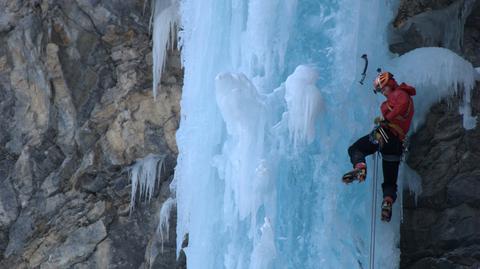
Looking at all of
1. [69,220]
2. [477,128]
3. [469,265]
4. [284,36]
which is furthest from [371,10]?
[69,220]

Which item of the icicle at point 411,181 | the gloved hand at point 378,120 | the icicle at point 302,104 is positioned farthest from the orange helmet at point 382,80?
the icicle at point 411,181

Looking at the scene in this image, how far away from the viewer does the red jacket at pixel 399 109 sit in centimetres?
696

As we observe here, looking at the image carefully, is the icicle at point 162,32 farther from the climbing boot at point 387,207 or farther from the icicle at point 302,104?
the climbing boot at point 387,207

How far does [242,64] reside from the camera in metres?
7.66

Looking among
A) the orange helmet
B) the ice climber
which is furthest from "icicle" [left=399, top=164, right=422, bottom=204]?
the orange helmet

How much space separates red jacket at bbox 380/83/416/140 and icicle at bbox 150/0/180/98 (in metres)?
3.36

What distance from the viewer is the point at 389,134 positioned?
7023mm

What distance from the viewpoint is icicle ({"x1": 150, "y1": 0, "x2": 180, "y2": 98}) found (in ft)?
31.2

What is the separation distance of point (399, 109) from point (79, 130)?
182 inches

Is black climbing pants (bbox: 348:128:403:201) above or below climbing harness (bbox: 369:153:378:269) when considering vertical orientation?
above

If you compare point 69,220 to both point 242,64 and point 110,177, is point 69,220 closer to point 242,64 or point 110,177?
point 110,177

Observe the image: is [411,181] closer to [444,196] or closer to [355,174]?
[444,196]

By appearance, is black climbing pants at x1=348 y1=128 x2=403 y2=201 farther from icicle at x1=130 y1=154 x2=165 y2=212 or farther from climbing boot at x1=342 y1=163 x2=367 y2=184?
icicle at x1=130 y1=154 x2=165 y2=212

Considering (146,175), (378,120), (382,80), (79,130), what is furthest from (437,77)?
(79,130)
